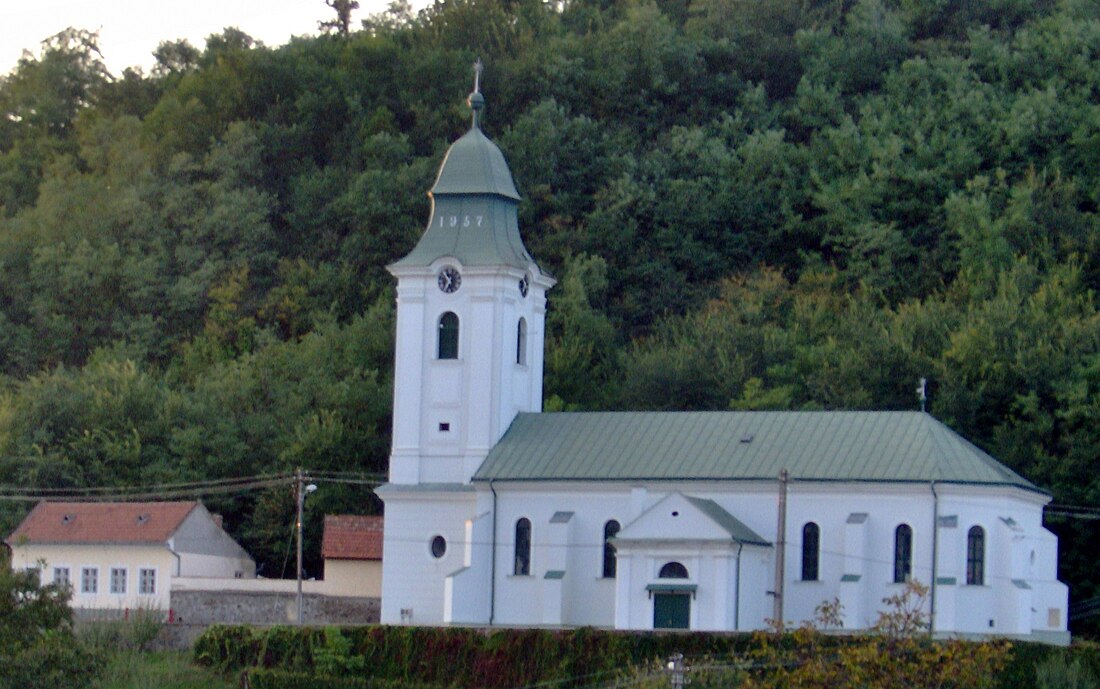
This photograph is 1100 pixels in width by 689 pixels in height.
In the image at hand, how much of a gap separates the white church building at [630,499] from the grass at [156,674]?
650cm

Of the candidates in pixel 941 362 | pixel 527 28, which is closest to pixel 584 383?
pixel 941 362

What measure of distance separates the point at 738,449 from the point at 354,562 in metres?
12.9

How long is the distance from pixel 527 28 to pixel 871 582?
5959cm

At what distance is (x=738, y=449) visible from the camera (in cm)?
6384

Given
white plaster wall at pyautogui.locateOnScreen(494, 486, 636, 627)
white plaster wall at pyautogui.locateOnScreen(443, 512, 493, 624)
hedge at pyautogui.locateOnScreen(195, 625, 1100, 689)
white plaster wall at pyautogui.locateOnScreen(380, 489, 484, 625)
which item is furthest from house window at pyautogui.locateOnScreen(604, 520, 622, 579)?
hedge at pyautogui.locateOnScreen(195, 625, 1100, 689)

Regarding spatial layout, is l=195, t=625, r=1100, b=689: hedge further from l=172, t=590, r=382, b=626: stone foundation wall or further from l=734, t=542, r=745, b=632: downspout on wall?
l=172, t=590, r=382, b=626: stone foundation wall

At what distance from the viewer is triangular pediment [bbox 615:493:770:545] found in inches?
2386

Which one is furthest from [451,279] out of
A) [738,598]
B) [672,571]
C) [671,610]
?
[738,598]

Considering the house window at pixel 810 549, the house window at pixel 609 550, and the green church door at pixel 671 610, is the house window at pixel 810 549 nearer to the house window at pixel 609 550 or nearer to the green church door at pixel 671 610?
the green church door at pixel 671 610

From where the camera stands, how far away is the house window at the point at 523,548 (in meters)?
64.4

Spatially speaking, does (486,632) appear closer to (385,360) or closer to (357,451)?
(357,451)

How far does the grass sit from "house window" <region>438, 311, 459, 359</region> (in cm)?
1134

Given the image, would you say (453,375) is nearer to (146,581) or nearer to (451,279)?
(451,279)

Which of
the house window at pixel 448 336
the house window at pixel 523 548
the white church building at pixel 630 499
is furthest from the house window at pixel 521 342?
the house window at pixel 523 548
